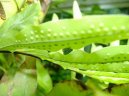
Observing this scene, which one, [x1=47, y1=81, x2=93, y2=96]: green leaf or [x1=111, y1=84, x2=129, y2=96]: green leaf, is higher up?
[x1=47, y1=81, x2=93, y2=96]: green leaf

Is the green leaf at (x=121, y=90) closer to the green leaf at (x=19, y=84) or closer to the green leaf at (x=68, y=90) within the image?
the green leaf at (x=68, y=90)

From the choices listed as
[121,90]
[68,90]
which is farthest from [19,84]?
[121,90]

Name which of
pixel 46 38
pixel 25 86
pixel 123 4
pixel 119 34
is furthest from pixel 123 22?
pixel 123 4

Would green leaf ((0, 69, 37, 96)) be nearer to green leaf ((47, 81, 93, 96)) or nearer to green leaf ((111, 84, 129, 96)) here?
green leaf ((47, 81, 93, 96))

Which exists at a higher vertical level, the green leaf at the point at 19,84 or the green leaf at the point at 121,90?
the green leaf at the point at 19,84

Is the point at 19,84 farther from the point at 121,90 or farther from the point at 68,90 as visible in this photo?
the point at 121,90

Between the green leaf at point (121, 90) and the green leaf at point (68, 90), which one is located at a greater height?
the green leaf at point (68, 90)

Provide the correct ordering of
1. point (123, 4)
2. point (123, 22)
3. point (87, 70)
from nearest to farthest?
point (123, 22) < point (87, 70) < point (123, 4)

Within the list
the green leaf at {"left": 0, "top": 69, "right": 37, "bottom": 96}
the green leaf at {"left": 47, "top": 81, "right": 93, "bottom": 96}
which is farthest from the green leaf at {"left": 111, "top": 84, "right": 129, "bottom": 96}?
the green leaf at {"left": 0, "top": 69, "right": 37, "bottom": 96}

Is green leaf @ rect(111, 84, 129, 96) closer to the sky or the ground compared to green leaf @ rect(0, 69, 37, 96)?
closer to the ground

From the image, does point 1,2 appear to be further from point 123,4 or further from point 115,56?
point 123,4

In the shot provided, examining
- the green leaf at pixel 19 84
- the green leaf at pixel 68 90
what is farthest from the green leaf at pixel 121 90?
the green leaf at pixel 19 84
